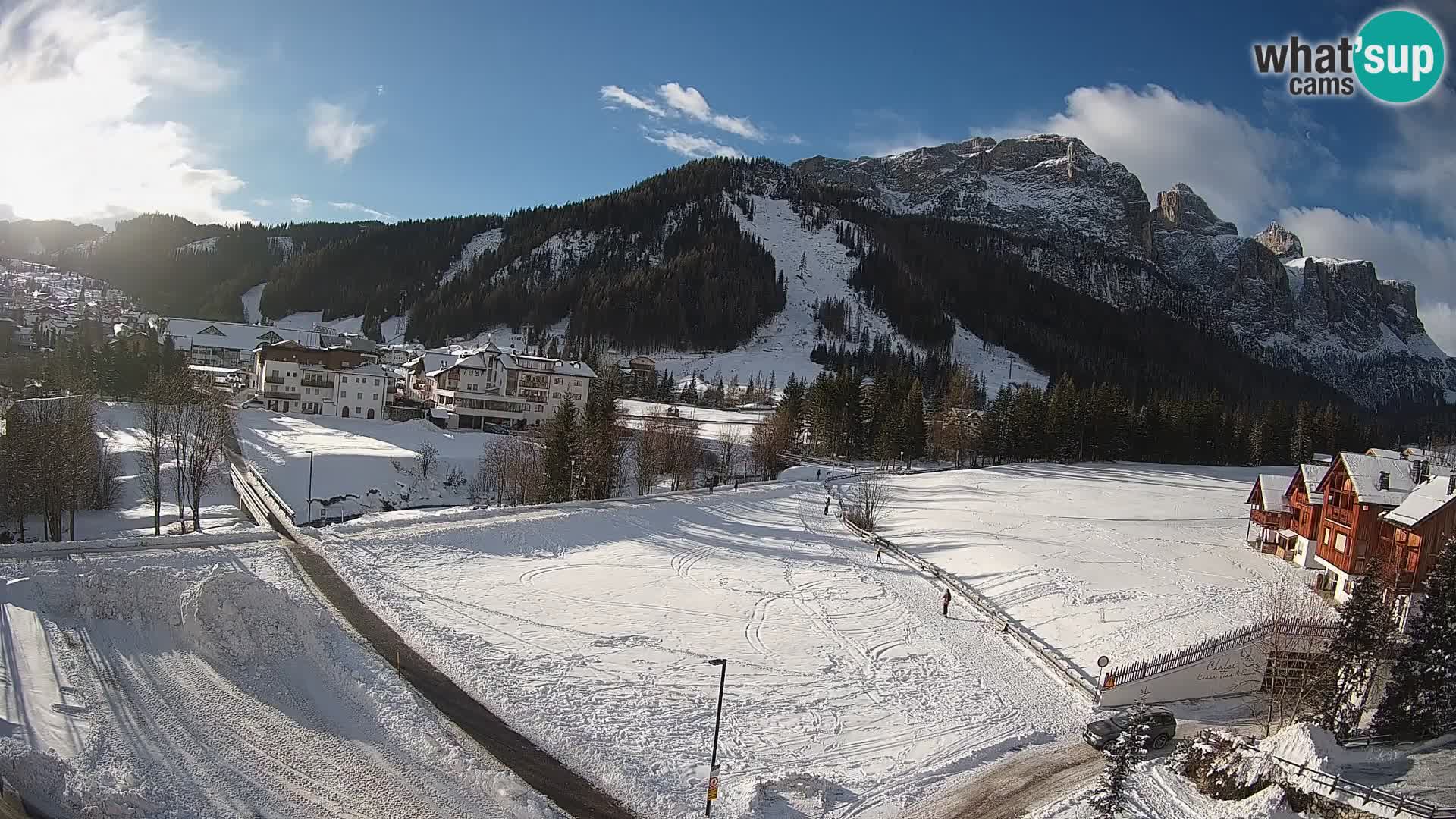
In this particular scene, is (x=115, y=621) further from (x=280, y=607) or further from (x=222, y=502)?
(x=222, y=502)

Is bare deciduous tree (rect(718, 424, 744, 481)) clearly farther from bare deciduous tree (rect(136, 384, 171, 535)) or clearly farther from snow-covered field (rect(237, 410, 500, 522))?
bare deciduous tree (rect(136, 384, 171, 535))

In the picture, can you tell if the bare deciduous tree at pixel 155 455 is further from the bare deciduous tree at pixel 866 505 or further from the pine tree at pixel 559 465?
the bare deciduous tree at pixel 866 505

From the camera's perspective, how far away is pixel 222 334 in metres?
123

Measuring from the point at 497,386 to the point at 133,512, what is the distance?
4139cm

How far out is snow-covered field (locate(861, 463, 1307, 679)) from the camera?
1223 inches

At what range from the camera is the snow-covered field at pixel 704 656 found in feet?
65.0

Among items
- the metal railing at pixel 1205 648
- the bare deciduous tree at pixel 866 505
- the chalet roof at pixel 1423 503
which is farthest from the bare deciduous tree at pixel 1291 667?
the bare deciduous tree at pixel 866 505

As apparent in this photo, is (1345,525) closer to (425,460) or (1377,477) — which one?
(1377,477)

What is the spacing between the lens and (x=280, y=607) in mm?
24328

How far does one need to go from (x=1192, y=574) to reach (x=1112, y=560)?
147 inches

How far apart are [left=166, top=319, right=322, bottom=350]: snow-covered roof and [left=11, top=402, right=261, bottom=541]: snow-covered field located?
216 ft

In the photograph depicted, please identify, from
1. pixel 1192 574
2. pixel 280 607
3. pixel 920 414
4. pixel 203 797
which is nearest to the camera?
pixel 203 797

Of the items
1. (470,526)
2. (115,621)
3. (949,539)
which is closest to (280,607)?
(115,621)

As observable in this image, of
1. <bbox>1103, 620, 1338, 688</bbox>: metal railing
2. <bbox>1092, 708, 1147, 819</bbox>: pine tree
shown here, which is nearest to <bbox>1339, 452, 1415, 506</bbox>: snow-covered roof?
<bbox>1103, 620, 1338, 688</bbox>: metal railing
